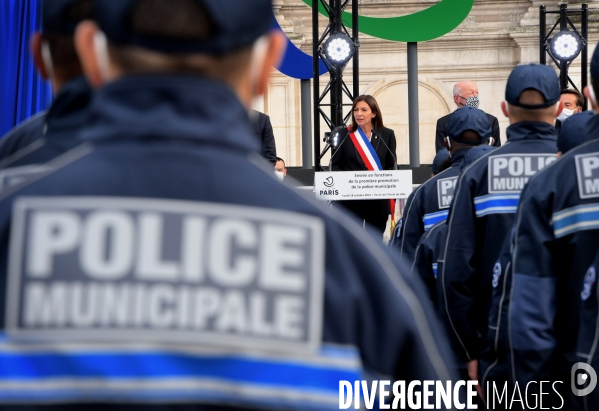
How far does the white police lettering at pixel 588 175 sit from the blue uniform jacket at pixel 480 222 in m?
1.32

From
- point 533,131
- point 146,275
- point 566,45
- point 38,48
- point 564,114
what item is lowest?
point 146,275

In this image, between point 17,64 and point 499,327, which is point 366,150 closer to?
point 17,64

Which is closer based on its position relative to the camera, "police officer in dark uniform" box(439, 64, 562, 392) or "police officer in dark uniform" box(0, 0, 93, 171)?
"police officer in dark uniform" box(0, 0, 93, 171)

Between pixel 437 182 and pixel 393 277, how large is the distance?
14.7 ft

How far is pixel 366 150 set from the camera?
36.1ft

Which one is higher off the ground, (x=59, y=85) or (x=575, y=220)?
(x=59, y=85)

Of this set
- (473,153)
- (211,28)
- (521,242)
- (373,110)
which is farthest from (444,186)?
(373,110)

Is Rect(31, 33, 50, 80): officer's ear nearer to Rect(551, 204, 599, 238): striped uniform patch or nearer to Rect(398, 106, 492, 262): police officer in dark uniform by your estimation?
Rect(551, 204, 599, 238): striped uniform patch

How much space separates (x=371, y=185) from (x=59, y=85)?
848 centimetres

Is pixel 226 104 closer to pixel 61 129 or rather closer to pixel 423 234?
pixel 61 129

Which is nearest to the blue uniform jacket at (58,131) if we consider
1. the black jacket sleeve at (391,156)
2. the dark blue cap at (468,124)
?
the dark blue cap at (468,124)

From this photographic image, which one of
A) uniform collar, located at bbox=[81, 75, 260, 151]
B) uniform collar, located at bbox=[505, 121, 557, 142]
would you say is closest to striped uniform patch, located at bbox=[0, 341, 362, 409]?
uniform collar, located at bbox=[81, 75, 260, 151]

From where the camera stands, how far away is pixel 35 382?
139 centimetres

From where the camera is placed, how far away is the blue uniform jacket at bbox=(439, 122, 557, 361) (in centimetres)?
463
